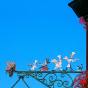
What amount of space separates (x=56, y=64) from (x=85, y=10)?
6.65 metres

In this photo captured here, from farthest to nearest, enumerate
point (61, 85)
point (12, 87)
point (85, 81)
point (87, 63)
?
point (12, 87) < point (61, 85) < point (87, 63) < point (85, 81)

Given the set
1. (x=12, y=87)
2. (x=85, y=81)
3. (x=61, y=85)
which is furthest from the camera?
(x=12, y=87)

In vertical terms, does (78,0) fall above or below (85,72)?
above

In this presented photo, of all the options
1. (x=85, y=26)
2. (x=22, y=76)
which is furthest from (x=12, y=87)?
(x=85, y=26)

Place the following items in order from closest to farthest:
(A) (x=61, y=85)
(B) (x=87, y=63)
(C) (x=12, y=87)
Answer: (B) (x=87, y=63) < (A) (x=61, y=85) < (C) (x=12, y=87)

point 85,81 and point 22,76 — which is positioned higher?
point 22,76

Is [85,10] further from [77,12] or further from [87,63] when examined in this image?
[87,63]

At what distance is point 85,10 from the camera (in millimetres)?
11023

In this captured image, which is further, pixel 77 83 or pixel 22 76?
pixel 22 76

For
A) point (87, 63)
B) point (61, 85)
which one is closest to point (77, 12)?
point (87, 63)

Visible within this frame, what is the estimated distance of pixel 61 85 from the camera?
16.8m

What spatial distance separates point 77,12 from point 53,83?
20.4ft

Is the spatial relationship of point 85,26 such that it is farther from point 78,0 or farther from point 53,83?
point 53,83

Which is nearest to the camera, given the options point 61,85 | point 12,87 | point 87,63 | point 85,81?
point 85,81
